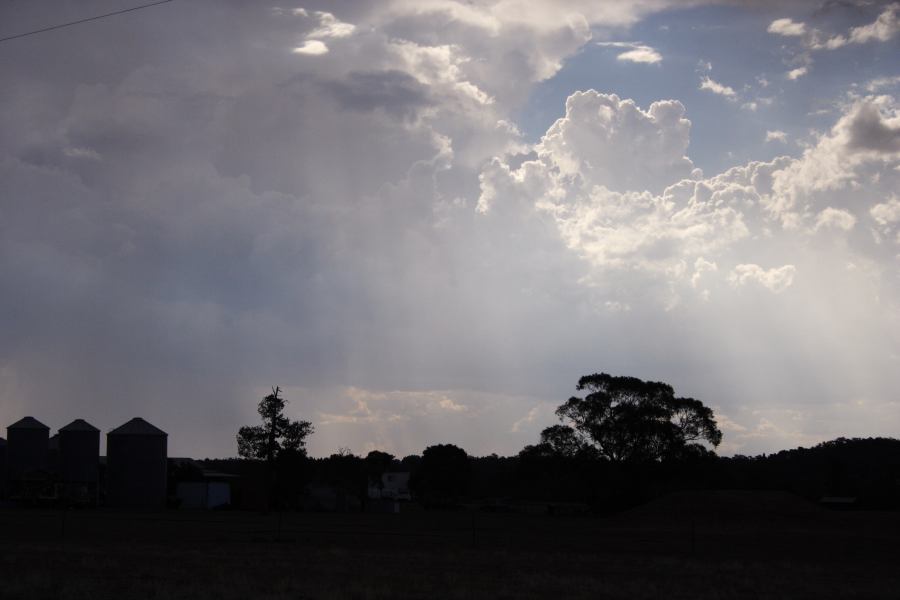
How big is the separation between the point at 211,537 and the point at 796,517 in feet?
166

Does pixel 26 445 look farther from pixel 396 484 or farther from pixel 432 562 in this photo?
pixel 432 562

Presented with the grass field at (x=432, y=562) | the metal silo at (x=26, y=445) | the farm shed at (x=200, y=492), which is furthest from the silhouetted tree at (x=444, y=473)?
the grass field at (x=432, y=562)

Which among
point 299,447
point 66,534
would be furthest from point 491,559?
point 299,447

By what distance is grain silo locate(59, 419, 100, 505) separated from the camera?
121m

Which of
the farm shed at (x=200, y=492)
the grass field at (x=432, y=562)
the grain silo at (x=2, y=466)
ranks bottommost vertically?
the grass field at (x=432, y=562)

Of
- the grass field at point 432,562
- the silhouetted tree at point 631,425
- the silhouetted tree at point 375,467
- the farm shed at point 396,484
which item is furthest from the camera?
the farm shed at point 396,484

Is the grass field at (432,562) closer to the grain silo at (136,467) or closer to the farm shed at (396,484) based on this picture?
the grain silo at (136,467)

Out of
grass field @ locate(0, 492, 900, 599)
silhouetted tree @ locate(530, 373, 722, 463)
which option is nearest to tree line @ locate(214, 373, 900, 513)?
silhouetted tree @ locate(530, 373, 722, 463)

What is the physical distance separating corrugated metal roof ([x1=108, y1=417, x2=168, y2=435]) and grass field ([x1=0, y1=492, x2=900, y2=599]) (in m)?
48.1

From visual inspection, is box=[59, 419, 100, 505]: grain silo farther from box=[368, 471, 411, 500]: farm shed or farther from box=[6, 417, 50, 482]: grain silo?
box=[368, 471, 411, 500]: farm shed

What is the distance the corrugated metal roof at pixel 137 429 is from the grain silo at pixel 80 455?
20.6ft

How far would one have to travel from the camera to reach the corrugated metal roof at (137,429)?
119312mm

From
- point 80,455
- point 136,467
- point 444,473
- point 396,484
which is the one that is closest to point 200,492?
point 136,467

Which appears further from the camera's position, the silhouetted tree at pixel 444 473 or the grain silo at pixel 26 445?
the silhouetted tree at pixel 444 473
